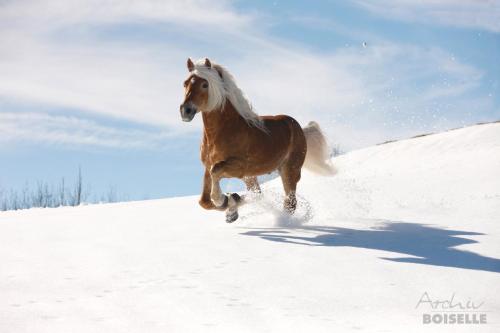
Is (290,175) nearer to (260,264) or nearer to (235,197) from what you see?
(235,197)

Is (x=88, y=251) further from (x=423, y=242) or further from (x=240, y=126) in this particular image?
(x=423, y=242)

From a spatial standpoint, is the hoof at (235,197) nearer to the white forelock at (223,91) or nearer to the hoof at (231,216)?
the hoof at (231,216)

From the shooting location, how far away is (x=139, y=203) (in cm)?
881

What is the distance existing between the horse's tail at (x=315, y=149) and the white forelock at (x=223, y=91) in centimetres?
146

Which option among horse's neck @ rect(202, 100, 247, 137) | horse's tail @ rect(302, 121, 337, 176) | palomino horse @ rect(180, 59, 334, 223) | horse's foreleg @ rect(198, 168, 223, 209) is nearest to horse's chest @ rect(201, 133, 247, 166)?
palomino horse @ rect(180, 59, 334, 223)

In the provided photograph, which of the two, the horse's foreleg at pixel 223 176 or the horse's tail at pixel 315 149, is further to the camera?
the horse's tail at pixel 315 149

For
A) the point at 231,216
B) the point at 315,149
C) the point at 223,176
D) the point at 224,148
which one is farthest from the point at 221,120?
the point at 315,149

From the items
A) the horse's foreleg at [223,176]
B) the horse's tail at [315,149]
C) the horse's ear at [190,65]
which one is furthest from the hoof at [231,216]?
the horse's tail at [315,149]

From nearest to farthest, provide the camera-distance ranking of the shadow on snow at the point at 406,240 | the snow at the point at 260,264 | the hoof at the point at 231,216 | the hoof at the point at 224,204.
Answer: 1. the snow at the point at 260,264
2. the shadow on snow at the point at 406,240
3. the hoof at the point at 224,204
4. the hoof at the point at 231,216

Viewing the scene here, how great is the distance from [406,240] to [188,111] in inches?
91.7

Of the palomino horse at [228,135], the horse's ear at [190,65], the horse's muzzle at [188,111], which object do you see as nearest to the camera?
the horse's muzzle at [188,111]

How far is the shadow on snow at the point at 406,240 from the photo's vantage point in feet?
13.7

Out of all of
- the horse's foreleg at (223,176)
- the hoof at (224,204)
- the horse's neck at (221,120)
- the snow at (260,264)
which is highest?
the horse's neck at (221,120)

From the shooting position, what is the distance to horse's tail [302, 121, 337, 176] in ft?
23.9
